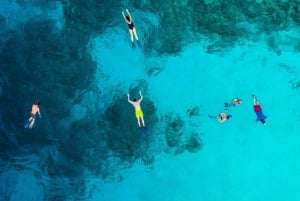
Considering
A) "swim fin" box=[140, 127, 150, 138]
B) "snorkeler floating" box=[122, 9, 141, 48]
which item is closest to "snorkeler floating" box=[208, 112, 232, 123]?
"swim fin" box=[140, 127, 150, 138]

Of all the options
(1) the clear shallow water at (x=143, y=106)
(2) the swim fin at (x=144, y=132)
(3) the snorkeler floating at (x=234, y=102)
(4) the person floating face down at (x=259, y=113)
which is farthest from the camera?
(2) the swim fin at (x=144, y=132)

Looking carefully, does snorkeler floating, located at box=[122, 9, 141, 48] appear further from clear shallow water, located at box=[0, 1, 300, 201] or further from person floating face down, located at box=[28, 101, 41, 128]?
person floating face down, located at box=[28, 101, 41, 128]

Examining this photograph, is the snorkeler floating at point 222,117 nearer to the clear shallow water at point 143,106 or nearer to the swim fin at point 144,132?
the clear shallow water at point 143,106

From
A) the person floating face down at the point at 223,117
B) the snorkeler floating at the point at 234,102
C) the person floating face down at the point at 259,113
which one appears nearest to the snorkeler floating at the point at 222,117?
the person floating face down at the point at 223,117

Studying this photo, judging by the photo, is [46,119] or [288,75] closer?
[288,75]

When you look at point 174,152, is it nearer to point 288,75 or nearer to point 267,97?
point 267,97

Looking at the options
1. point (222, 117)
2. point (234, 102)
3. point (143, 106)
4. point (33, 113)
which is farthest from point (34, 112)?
point (234, 102)

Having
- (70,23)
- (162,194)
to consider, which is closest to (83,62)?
(70,23)

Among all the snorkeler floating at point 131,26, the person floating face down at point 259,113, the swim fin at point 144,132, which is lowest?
the person floating face down at point 259,113
